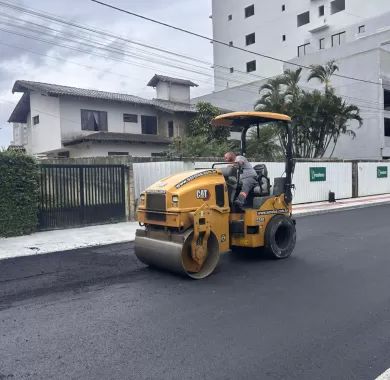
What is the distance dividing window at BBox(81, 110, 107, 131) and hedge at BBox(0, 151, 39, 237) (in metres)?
17.5

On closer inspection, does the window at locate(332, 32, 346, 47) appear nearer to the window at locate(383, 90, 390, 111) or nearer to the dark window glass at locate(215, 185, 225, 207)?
the window at locate(383, 90, 390, 111)

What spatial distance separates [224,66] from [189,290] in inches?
2023

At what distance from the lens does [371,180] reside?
2453 cm

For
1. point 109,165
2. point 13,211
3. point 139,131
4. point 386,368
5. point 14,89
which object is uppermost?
point 14,89

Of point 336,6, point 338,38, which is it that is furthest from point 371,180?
point 336,6

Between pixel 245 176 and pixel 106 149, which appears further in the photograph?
pixel 106 149

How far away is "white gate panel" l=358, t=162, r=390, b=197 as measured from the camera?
23.7 m

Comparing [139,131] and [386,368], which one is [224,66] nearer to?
[139,131]

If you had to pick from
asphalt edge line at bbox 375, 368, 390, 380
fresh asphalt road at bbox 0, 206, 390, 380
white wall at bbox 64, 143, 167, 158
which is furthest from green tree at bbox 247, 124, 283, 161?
asphalt edge line at bbox 375, 368, 390, 380

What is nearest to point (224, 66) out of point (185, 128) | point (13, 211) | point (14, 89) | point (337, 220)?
point (185, 128)

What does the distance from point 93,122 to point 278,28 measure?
98.2 ft

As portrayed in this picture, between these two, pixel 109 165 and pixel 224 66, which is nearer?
pixel 109 165

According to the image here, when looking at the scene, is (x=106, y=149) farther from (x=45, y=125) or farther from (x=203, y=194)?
(x=203, y=194)

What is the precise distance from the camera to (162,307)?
5586 millimetres
